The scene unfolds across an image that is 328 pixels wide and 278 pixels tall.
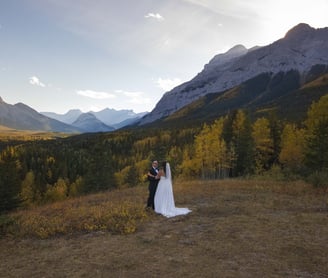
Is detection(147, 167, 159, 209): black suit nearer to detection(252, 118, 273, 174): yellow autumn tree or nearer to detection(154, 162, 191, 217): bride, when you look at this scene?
detection(154, 162, 191, 217): bride

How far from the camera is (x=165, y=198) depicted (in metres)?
18.5

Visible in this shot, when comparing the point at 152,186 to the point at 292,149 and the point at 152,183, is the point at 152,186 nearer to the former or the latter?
the point at 152,183

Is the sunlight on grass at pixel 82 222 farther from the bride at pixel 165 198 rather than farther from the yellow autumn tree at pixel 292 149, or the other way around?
the yellow autumn tree at pixel 292 149

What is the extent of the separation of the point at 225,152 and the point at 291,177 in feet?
83.5

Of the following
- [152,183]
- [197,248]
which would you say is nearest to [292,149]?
[152,183]

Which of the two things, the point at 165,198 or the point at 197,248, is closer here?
the point at 197,248

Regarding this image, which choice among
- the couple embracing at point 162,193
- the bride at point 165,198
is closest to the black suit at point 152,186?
the couple embracing at point 162,193

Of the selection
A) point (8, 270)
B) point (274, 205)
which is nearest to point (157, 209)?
point (274, 205)

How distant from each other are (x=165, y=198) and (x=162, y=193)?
1.09 ft

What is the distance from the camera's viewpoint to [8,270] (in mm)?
11031

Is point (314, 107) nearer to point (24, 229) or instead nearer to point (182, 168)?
point (182, 168)

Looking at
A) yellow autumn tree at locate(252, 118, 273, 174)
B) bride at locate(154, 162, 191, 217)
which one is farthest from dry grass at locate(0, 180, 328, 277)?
yellow autumn tree at locate(252, 118, 273, 174)

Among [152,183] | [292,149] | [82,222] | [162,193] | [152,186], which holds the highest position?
[292,149]

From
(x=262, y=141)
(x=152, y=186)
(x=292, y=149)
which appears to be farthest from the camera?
(x=262, y=141)
